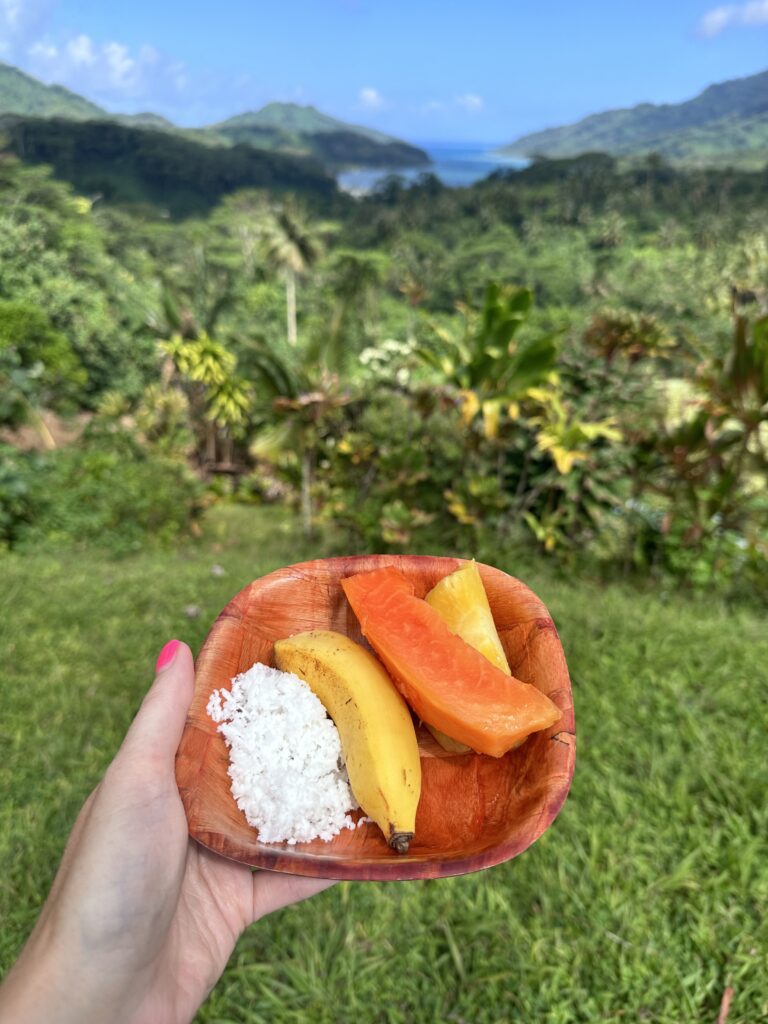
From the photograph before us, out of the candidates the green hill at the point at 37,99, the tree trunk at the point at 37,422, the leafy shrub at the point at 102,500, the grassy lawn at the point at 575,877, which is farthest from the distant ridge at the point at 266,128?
the grassy lawn at the point at 575,877

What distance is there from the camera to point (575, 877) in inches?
73.6

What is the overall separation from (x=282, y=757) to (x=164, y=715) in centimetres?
24

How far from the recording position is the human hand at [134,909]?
90cm

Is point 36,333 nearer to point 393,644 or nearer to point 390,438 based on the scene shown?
point 390,438

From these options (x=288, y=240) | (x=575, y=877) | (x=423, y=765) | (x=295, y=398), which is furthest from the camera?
(x=288, y=240)

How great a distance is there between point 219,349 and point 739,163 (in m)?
85.6

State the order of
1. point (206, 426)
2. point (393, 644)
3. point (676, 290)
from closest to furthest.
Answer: point (393, 644) < point (206, 426) < point (676, 290)

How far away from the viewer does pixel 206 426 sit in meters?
11.4

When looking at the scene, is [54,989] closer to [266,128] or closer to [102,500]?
[102,500]

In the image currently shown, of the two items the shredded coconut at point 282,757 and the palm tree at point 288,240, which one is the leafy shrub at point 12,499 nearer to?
the shredded coconut at point 282,757

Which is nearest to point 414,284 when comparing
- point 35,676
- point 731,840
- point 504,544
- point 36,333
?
point 504,544

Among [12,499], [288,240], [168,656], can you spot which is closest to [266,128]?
[288,240]

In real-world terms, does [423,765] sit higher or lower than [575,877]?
higher

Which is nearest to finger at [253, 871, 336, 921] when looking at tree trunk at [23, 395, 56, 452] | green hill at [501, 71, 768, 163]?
tree trunk at [23, 395, 56, 452]
